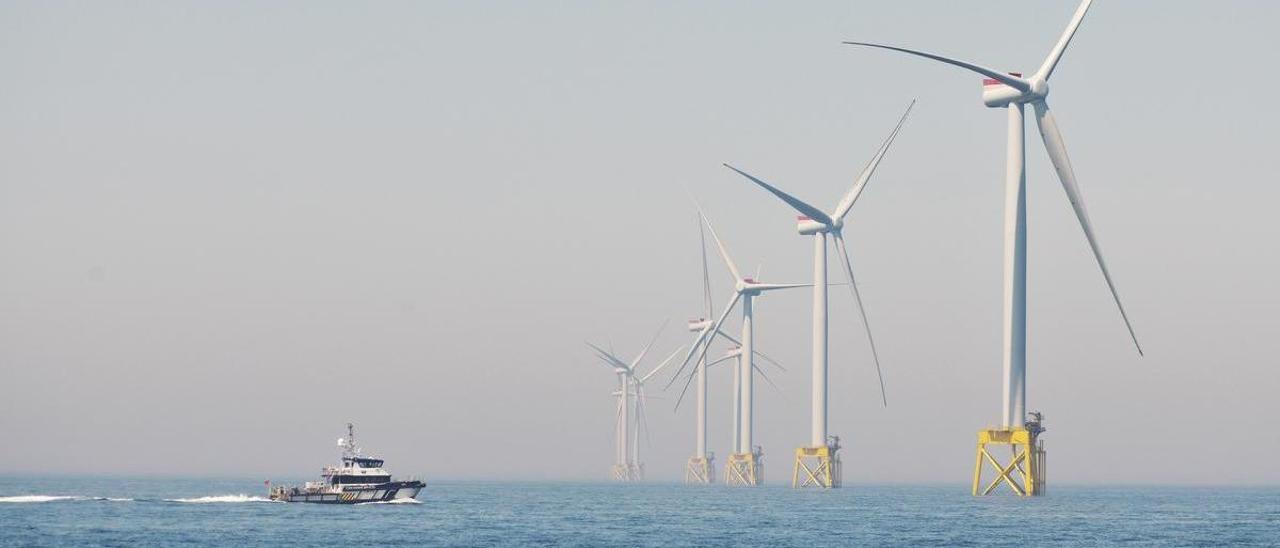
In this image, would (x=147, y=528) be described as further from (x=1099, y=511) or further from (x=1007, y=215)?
(x=1099, y=511)

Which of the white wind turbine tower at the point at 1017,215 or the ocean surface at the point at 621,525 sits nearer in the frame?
the ocean surface at the point at 621,525

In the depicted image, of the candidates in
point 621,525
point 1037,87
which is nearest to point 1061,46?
point 1037,87

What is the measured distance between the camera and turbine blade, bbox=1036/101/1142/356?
433ft

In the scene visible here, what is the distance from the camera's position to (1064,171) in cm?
14012

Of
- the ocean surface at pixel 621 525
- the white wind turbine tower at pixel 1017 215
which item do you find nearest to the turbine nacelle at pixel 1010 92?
the white wind turbine tower at pixel 1017 215

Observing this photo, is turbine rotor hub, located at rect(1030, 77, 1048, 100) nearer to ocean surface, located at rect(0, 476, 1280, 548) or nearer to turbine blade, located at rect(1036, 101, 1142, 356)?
turbine blade, located at rect(1036, 101, 1142, 356)

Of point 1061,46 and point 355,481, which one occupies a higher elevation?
point 1061,46

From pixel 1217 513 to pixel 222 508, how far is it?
117871mm

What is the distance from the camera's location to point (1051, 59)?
152250mm

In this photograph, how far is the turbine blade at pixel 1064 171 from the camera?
132 metres

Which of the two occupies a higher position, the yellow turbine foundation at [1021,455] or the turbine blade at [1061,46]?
the turbine blade at [1061,46]

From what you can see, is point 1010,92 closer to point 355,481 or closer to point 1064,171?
point 1064,171

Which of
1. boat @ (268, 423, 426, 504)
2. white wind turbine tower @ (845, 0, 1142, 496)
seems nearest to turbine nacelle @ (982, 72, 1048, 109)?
white wind turbine tower @ (845, 0, 1142, 496)

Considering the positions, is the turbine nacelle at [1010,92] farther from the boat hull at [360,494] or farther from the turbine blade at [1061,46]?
the boat hull at [360,494]
